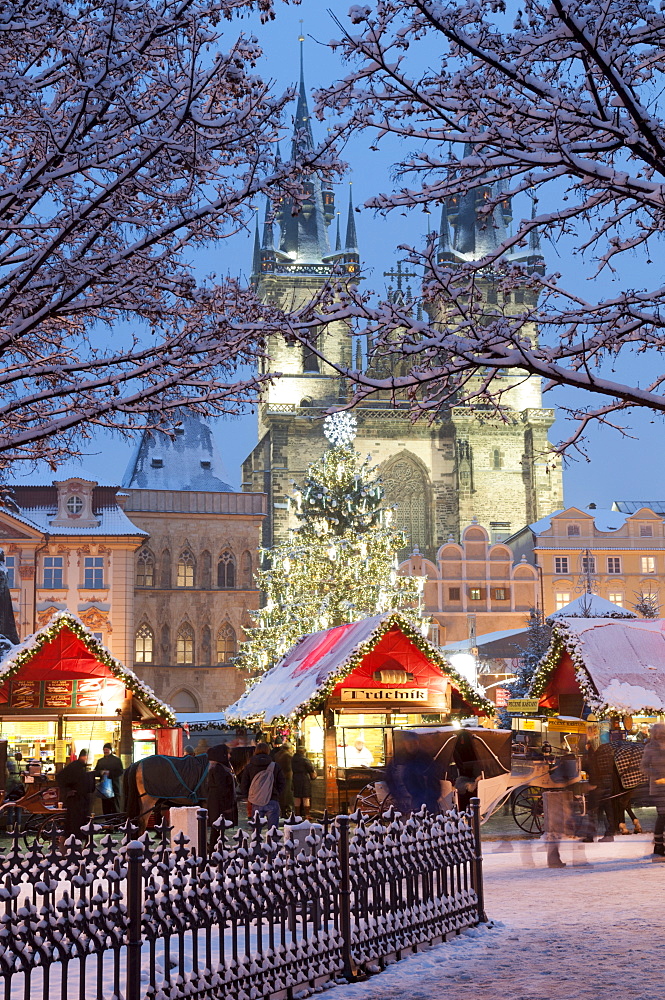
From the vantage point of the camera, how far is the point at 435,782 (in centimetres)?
1316

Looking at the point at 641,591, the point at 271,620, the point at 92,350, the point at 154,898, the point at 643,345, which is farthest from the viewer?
the point at 641,591

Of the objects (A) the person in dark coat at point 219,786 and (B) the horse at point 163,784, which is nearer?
(A) the person in dark coat at point 219,786

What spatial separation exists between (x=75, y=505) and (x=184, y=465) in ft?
33.2

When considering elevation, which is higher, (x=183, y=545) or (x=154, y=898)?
(x=183, y=545)

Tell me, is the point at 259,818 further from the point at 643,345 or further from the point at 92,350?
the point at 643,345

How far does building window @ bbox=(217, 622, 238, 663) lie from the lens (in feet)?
183

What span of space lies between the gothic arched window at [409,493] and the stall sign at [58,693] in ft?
181

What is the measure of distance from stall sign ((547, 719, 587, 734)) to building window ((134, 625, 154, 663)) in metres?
37.3

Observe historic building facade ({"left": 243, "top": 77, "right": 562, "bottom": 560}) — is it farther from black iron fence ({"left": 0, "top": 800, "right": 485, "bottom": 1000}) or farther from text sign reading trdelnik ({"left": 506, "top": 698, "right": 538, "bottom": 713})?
black iron fence ({"left": 0, "top": 800, "right": 485, "bottom": 1000})

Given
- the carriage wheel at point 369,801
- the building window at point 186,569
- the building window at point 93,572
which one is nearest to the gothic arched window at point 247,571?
the building window at point 186,569

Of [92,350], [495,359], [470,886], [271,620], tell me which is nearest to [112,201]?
[92,350]

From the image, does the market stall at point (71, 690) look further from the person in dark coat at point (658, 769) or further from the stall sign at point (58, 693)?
the person in dark coat at point (658, 769)

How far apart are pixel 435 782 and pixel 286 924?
5.62m

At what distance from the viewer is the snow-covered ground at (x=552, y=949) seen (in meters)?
7.55
